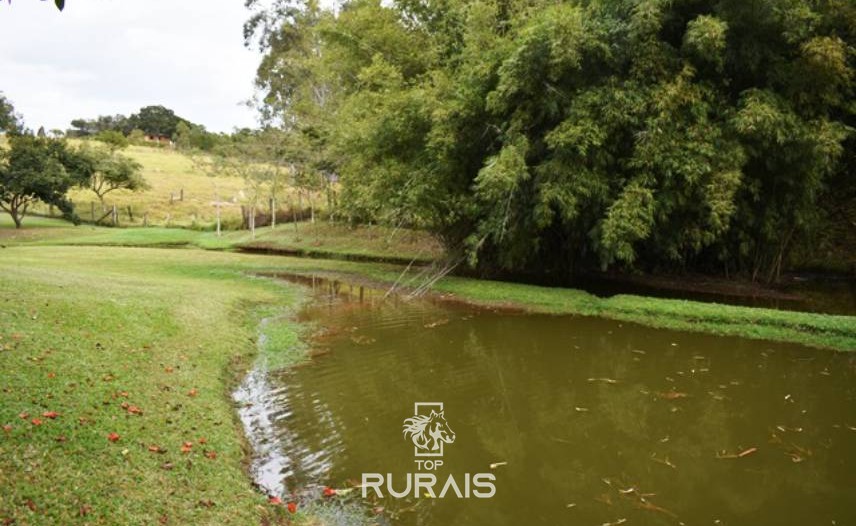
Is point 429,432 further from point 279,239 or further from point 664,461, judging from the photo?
point 279,239

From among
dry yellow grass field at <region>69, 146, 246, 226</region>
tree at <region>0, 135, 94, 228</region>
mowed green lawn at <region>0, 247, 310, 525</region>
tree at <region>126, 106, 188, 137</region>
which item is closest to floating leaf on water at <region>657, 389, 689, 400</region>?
mowed green lawn at <region>0, 247, 310, 525</region>

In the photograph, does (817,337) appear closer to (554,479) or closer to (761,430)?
(761,430)

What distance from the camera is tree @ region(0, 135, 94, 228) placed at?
3184 cm

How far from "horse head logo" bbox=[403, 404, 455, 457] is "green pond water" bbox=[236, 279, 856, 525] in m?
0.11

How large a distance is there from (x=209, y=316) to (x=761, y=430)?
9.67 m

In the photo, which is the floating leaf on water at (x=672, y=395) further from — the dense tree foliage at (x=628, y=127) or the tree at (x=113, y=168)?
the tree at (x=113, y=168)

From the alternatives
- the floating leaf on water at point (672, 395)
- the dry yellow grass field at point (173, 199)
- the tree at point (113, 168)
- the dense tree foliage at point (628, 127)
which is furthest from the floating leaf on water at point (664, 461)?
the tree at point (113, 168)

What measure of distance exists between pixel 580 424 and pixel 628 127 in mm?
9260

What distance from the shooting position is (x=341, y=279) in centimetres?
1889

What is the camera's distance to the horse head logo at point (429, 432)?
647 centimetres

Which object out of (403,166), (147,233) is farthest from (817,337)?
(147,233)

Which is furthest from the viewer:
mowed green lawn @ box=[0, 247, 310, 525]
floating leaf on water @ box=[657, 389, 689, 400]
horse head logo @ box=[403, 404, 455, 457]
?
floating leaf on water @ box=[657, 389, 689, 400]

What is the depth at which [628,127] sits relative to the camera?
14.0 meters

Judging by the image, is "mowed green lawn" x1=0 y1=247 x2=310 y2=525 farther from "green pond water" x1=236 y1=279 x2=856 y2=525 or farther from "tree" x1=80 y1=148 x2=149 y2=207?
"tree" x1=80 y1=148 x2=149 y2=207
